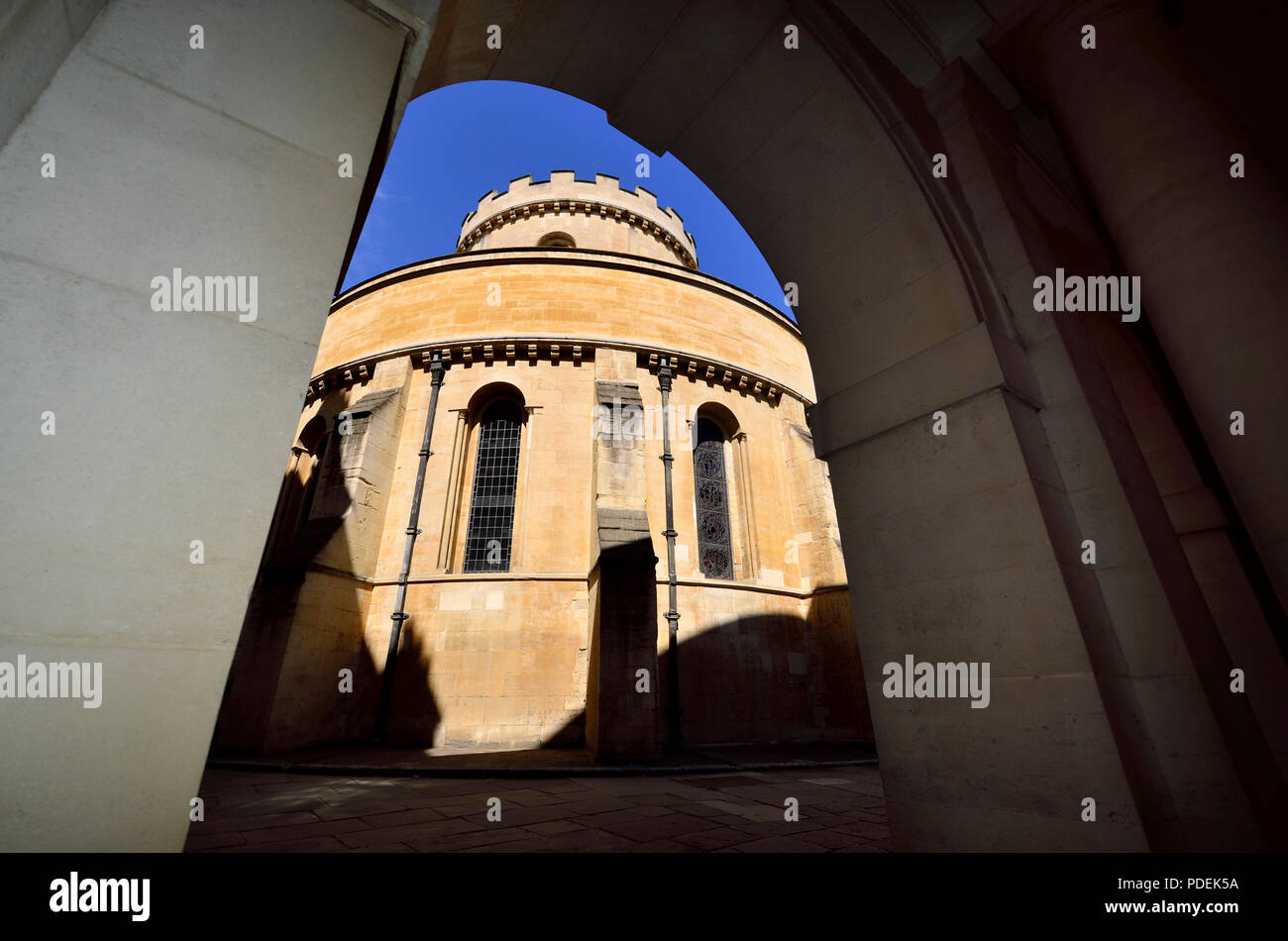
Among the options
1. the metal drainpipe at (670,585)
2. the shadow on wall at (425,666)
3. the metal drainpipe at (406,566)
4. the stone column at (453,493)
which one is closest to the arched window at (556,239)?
the metal drainpipe at (406,566)

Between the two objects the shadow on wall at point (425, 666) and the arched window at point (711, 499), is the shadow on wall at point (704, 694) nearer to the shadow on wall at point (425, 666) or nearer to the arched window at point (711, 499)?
the shadow on wall at point (425, 666)

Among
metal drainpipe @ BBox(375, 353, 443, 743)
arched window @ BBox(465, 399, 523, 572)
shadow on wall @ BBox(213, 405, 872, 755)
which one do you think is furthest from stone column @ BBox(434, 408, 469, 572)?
shadow on wall @ BBox(213, 405, 872, 755)

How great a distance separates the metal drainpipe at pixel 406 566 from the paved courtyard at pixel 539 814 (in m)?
3.35

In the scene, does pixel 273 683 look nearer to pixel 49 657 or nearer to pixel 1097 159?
pixel 49 657

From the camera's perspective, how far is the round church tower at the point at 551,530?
9.59 m

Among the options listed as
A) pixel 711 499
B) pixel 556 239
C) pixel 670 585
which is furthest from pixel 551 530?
pixel 556 239

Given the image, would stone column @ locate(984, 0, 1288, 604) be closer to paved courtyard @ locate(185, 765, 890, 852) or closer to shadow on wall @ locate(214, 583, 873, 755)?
paved courtyard @ locate(185, 765, 890, 852)

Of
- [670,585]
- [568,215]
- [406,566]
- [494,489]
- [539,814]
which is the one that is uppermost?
[568,215]

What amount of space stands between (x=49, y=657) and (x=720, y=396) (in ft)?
45.0

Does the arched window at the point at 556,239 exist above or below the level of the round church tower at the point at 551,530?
above

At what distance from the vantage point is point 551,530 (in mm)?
11734

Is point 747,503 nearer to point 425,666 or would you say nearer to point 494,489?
point 494,489

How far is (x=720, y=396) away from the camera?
46.7ft

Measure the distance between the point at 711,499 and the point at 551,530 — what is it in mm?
4199
